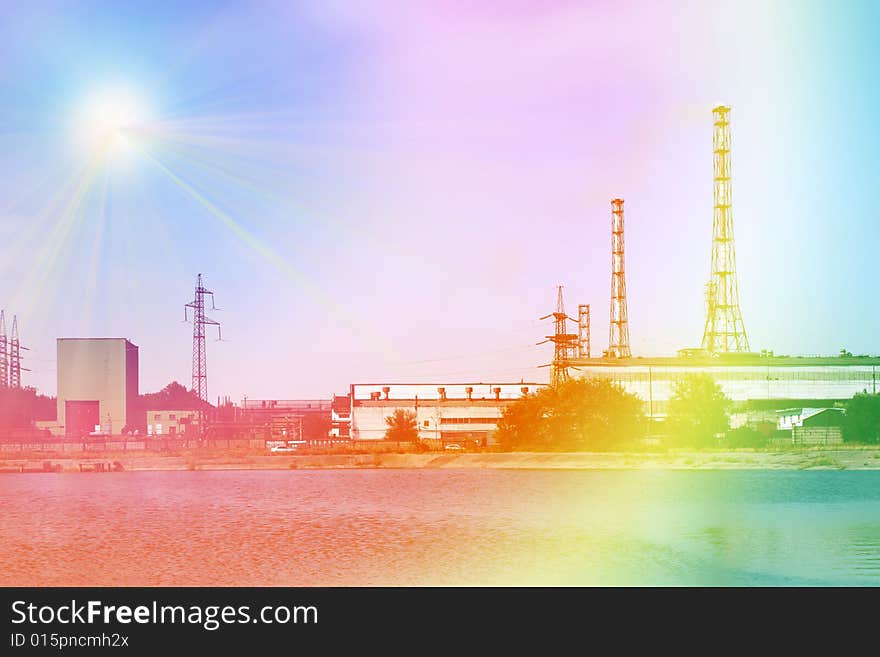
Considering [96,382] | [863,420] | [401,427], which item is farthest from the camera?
[401,427]

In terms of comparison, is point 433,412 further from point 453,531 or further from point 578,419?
point 453,531

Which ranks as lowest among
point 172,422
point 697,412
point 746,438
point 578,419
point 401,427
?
point 746,438

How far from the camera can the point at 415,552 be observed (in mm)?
22000

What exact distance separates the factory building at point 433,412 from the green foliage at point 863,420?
18378 millimetres

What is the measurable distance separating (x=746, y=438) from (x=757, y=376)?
723cm

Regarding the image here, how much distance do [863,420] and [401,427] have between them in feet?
82.2

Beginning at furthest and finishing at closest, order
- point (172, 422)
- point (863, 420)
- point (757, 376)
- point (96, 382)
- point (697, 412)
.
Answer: point (172, 422)
point (757, 376)
point (863, 420)
point (697, 412)
point (96, 382)

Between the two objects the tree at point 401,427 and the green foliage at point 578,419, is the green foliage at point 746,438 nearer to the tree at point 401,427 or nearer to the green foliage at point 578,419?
the green foliage at point 578,419

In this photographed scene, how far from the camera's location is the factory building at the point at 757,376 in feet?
194

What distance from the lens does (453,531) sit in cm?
2600

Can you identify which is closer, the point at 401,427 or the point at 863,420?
the point at 863,420

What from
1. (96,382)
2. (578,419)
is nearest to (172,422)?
(96,382)

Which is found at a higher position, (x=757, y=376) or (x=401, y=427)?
(x=757, y=376)
